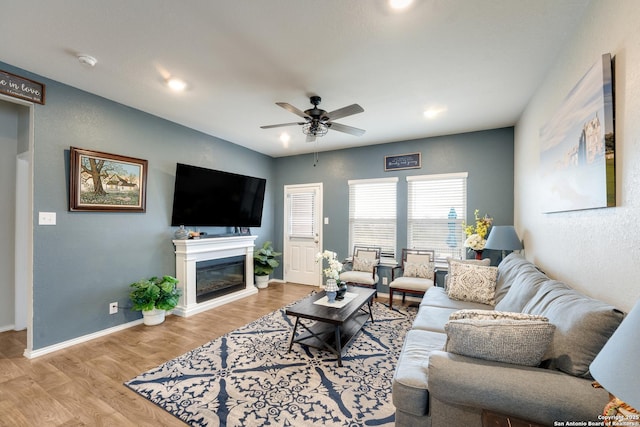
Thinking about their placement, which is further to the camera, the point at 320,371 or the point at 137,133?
the point at 137,133

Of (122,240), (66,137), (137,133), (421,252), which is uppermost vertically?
(137,133)

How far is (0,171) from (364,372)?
15.0 ft

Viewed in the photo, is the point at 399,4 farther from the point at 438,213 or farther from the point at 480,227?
the point at 438,213

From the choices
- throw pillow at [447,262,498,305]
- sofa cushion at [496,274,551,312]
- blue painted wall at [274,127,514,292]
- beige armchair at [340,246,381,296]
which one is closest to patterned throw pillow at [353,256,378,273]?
beige armchair at [340,246,381,296]

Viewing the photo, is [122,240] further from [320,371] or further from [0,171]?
[320,371]

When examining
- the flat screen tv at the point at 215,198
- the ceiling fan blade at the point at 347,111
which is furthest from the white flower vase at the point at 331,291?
the flat screen tv at the point at 215,198

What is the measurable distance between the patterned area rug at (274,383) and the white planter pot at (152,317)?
106cm

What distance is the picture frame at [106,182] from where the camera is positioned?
9.64ft

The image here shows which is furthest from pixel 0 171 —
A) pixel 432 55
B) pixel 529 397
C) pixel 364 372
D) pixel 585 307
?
A: pixel 585 307

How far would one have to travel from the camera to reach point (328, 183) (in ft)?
17.8

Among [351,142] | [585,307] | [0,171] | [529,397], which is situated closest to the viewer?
[529,397]

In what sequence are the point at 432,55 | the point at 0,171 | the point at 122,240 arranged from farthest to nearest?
the point at 122,240 → the point at 0,171 → the point at 432,55

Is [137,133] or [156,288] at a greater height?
[137,133]

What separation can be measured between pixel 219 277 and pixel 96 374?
89.3 inches
